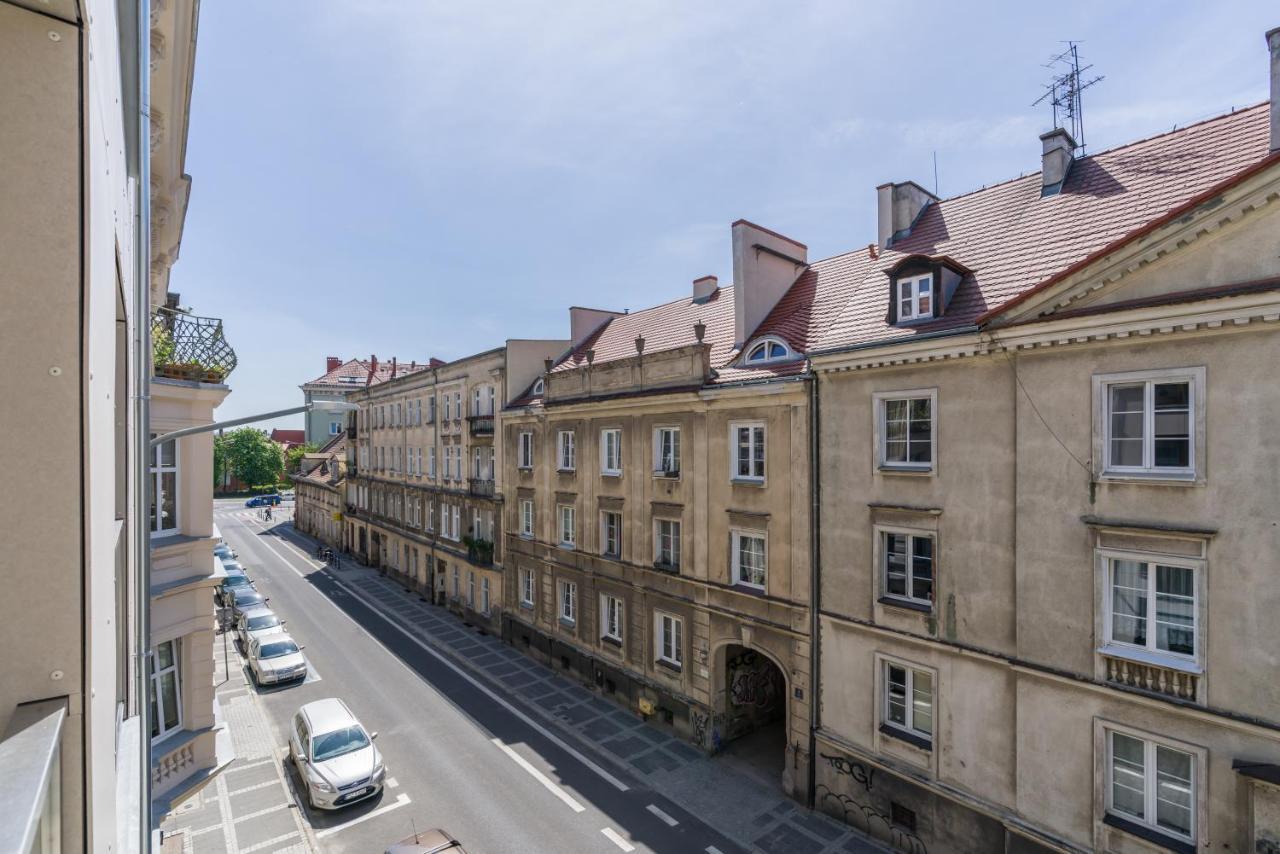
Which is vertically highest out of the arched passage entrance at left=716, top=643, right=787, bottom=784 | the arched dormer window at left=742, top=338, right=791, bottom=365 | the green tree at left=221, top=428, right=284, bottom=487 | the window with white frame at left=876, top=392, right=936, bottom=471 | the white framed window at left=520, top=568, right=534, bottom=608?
the arched dormer window at left=742, top=338, right=791, bottom=365

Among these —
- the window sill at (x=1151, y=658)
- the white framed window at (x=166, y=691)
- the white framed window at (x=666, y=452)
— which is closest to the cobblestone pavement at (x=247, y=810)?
the white framed window at (x=166, y=691)

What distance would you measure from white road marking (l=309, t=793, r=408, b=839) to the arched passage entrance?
9.66 m

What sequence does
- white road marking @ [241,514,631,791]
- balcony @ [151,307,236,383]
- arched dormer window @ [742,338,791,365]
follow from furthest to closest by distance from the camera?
1. arched dormer window @ [742,338,791,365]
2. white road marking @ [241,514,631,791]
3. balcony @ [151,307,236,383]

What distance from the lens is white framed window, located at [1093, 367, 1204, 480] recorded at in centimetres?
1125

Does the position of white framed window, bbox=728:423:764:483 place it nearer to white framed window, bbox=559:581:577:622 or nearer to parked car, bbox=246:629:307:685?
white framed window, bbox=559:581:577:622

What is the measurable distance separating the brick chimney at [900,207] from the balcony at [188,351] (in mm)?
18624

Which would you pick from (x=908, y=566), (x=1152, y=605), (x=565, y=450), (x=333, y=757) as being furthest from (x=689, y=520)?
(x=333, y=757)

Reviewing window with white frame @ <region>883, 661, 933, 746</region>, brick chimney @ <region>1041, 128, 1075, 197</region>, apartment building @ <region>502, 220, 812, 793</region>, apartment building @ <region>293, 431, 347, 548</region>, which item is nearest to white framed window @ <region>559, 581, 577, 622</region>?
apartment building @ <region>502, 220, 812, 793</region>

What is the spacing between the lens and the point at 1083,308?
12.4 meters

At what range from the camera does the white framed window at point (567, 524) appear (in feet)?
85.7

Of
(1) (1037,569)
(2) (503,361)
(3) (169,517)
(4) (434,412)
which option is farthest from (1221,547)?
(4) (434,412)

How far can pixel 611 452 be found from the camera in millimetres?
24359

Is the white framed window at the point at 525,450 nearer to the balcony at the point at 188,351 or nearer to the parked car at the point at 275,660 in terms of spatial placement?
the parked car at the point at 275,660

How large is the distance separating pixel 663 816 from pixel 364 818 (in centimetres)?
813
